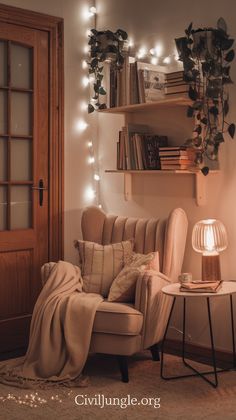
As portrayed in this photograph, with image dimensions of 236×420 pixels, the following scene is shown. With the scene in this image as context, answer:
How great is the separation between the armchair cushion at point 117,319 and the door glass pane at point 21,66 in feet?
5.66

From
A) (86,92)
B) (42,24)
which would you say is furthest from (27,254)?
(42,24)

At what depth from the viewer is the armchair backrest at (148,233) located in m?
3.99

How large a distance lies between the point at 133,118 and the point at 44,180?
789 mm

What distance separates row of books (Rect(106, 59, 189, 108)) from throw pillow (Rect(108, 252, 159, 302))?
1.05 metres

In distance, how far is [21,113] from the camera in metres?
4.44

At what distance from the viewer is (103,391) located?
347cm

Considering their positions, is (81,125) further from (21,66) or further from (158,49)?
(158,49)

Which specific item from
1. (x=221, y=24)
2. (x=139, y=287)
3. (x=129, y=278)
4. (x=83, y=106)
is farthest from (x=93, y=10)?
(x=139, y=287)

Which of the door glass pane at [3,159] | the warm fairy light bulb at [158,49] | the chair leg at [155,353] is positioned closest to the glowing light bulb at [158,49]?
the warm fairy light bulb at [158,49]

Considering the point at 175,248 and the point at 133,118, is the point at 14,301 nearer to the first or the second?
the point at 175,248

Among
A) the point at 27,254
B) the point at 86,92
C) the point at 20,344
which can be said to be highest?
the point at 86,92

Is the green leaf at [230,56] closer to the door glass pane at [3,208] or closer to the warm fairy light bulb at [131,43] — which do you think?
the warm fairy light bulb at [131,43]

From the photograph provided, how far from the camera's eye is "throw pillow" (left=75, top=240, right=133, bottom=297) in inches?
157

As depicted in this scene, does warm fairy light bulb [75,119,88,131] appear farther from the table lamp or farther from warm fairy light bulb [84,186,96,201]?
the table lamp
